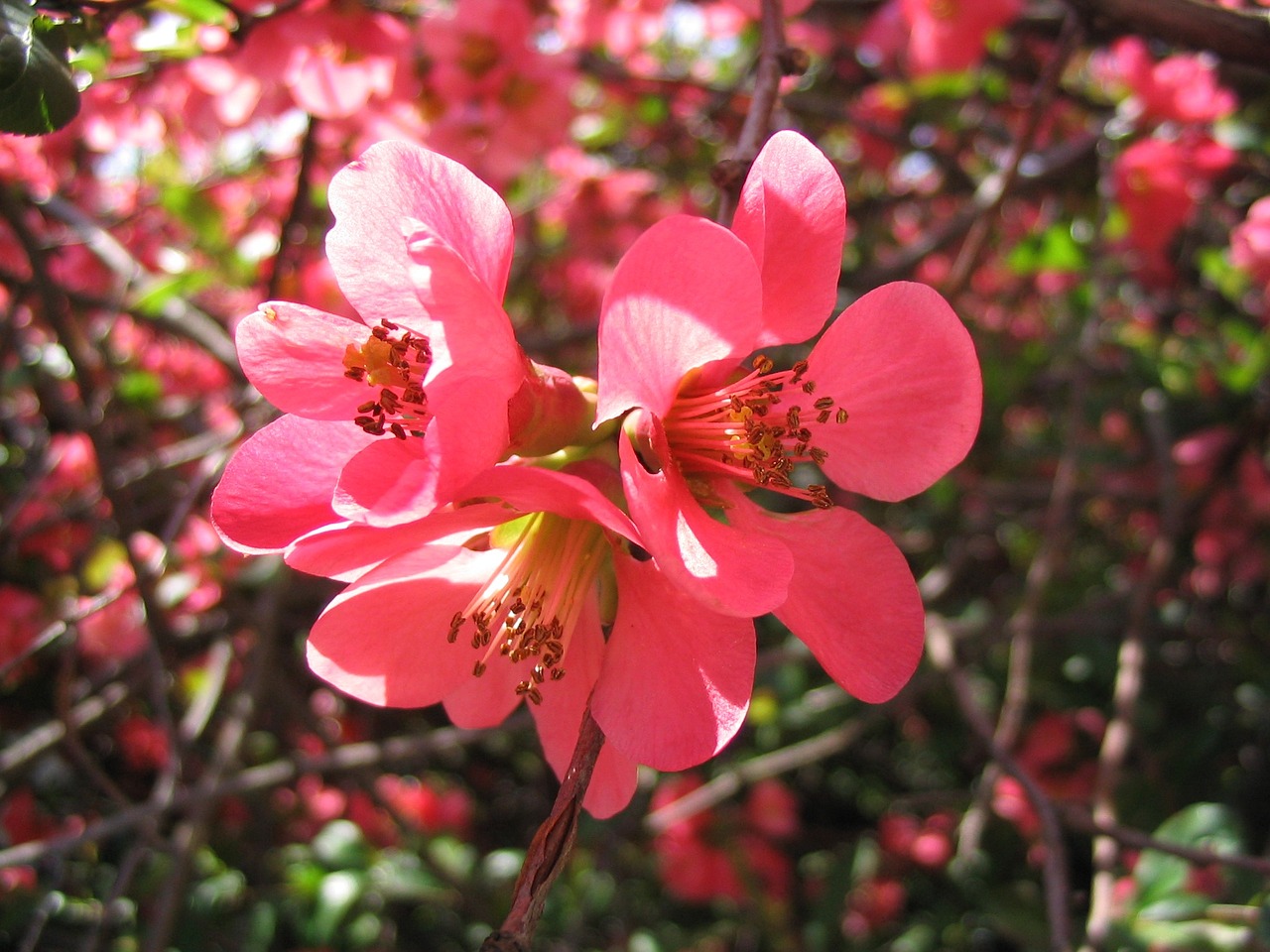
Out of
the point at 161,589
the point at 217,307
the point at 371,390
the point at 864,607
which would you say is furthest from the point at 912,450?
the point at 217,307

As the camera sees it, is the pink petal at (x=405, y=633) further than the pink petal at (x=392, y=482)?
Yes

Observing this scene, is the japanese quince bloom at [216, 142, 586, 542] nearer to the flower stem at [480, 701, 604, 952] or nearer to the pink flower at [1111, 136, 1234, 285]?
the flower stem at [480, 701, 604, 952]

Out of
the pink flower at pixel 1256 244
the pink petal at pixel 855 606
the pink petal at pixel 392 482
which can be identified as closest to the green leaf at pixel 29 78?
the pink petal at pixel 392 482

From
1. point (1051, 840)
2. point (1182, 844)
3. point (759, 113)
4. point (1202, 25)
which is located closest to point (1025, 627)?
point (1182, 844)

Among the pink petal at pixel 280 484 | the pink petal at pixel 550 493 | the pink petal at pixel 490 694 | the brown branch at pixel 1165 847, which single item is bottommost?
the brown branch at pixel 1165 847

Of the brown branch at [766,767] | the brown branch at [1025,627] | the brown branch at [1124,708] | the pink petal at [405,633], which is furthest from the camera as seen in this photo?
the brown branch at [766,767]

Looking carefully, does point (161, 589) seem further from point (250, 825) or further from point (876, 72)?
point (876, 72)

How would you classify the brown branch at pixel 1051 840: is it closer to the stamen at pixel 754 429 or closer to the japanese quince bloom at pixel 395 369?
the stamen at pixel 754 429
